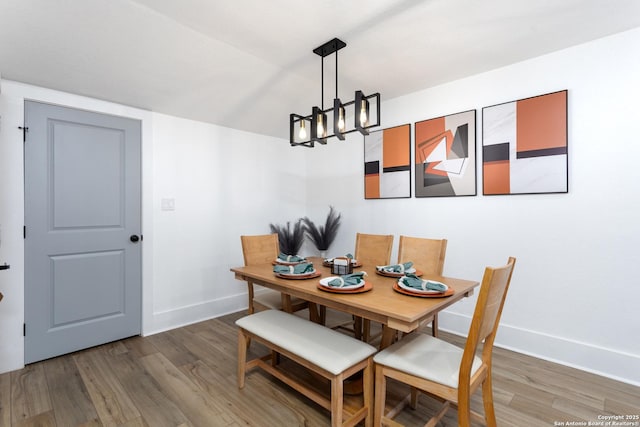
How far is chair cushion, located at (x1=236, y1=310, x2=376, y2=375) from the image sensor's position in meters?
1.59

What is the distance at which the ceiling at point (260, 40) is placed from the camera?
200 cm

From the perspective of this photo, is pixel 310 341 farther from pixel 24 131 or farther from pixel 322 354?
pixel 24 131

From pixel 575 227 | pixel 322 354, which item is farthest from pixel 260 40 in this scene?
pixel 575 227

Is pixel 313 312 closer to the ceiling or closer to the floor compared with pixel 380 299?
closer to the floor

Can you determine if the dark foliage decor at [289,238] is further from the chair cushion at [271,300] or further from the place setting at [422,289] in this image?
the place setting at [422,289]

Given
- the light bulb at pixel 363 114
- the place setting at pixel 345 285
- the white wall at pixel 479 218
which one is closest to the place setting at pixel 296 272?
the place setting at pixel 345 285

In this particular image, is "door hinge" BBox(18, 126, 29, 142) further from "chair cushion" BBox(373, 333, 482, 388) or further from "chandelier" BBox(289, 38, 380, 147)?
"chair cushion" BBox(373, 333, 482, 388)

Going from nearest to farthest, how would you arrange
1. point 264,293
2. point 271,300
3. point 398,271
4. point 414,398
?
point 414,398 < point 398,271 < point 271,300 < point 264,293

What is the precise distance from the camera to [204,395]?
2051 mm

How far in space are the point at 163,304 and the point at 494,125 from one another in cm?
376

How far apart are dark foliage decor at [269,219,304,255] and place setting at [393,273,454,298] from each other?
2.39m

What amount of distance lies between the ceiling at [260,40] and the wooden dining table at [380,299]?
6.05ft

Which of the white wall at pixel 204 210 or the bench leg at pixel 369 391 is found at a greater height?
the white wall at pixel 204 210

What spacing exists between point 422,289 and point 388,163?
6.76 ft
